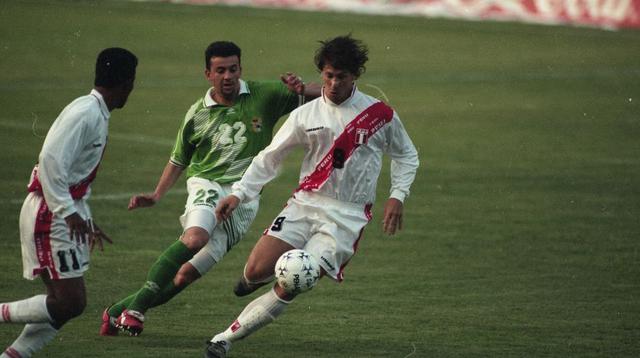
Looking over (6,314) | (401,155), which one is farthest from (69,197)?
(401,155)

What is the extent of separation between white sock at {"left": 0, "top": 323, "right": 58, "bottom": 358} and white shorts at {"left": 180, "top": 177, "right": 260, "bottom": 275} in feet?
5.36

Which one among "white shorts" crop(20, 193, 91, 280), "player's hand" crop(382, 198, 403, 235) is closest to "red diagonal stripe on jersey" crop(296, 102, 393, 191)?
"player's hand" crop(382, 198, 403, 235)

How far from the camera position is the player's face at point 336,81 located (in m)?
9.05

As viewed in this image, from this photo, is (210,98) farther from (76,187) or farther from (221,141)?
(76,187)

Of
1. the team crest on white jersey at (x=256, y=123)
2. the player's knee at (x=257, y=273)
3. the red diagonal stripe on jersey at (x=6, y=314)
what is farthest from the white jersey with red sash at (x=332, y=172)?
the red diagonal stripe on jersey at (x=6, y=314)

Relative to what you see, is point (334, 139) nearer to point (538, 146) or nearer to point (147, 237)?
point (147, 237)

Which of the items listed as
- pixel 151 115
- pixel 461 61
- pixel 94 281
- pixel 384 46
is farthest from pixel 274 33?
pixel 94 281

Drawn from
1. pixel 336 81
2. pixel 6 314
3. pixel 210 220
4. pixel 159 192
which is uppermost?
pixel 336 81

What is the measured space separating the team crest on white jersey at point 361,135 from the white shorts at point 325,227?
1.41 feet

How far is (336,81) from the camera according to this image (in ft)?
29.8

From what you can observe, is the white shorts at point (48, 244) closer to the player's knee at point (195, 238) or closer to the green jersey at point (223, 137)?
the player's knee at point (195, 238)

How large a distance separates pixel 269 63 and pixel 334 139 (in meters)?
18.7

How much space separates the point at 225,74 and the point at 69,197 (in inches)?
100

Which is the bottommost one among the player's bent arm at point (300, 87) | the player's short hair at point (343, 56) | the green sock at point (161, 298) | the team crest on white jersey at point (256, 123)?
the green sock at point (161, 298)
